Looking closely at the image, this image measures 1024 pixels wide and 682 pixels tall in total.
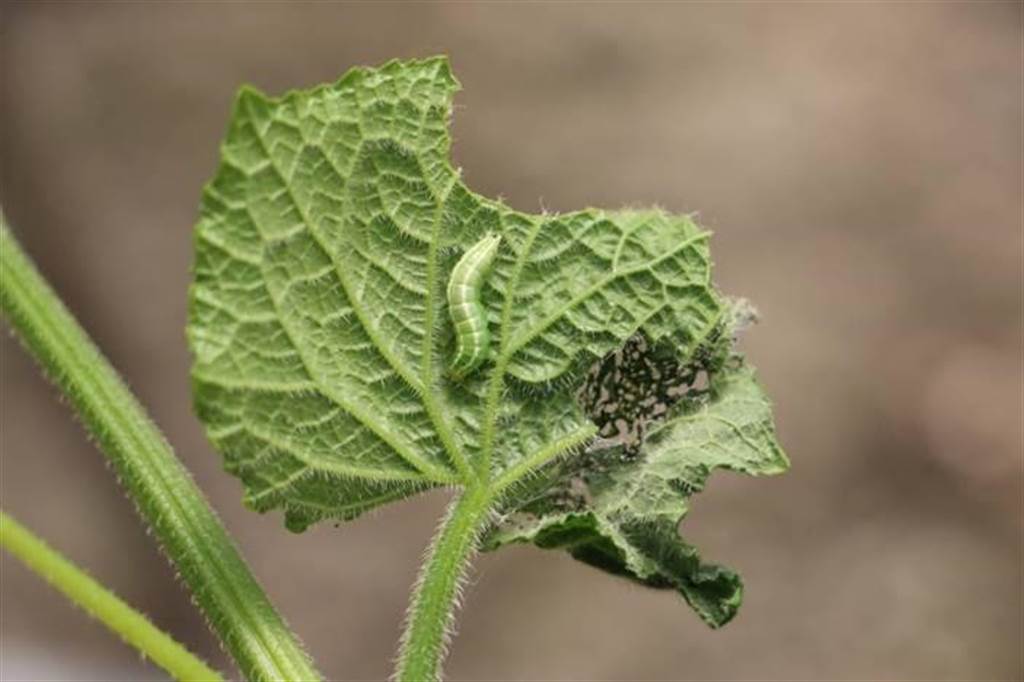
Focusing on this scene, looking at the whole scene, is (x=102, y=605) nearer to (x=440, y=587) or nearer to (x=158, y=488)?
(x=158, y=488)

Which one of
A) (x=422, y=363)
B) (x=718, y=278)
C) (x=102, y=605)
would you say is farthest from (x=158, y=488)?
(x=718, y=278)

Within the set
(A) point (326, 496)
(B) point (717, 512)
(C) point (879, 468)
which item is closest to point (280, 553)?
(B) point (717, 512)

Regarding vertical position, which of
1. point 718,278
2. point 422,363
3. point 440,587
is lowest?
point 440,587

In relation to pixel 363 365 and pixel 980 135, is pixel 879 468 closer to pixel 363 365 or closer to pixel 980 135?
pixel 980 135

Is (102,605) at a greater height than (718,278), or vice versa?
(718,278)

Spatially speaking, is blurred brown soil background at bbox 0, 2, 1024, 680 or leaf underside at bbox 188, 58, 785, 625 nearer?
leaf underside at bbox 188, 58, 785, 625

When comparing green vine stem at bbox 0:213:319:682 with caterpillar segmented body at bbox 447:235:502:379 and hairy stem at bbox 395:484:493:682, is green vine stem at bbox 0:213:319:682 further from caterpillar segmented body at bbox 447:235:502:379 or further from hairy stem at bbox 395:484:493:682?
caterpillar segmented body at bbox 447:235:502:379

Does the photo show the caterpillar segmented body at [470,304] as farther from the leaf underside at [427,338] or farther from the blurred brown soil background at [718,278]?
the blurred brown soil background at [718,278]

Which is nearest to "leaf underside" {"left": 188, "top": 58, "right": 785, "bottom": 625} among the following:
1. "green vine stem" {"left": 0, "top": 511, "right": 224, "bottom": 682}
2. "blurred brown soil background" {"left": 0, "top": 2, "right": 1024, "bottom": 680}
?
"green vine stem" {"left": 0, "top": 511, "right": 224, "bottom": 682}
